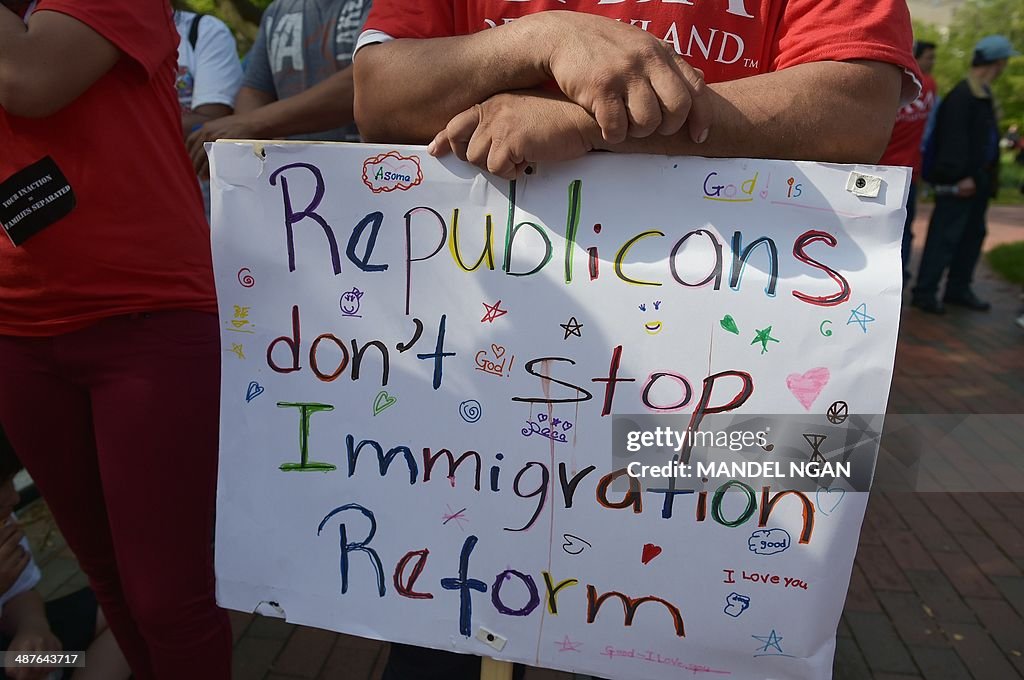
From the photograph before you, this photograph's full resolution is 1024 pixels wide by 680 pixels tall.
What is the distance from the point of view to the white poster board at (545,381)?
3.47 feet

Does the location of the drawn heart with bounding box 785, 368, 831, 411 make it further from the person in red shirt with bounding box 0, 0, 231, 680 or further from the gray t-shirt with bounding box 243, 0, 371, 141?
the gray t-shirt with bounding box 243, 0, 371, 141

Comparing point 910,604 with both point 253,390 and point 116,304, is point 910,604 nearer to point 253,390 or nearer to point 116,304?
point 253,390

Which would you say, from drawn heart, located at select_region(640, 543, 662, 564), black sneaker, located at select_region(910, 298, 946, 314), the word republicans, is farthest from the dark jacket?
drawn heart, located at select_region(640, 543, 662, 564)

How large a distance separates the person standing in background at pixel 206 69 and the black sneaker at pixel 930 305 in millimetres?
5422

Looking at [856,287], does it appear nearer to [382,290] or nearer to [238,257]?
[382,290]

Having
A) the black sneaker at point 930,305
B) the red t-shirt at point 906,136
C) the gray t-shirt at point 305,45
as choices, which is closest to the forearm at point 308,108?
the gray t-shirt at point 305,45

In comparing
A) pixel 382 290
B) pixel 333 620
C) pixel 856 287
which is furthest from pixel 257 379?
pixel 856 287

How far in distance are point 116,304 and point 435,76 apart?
740 mm

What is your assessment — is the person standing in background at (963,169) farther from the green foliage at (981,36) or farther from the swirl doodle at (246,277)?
the green foliage at (981,36)

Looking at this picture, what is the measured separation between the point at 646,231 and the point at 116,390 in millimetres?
1007

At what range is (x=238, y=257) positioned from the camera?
1196mm

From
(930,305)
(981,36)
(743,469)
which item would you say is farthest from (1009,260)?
(981,36)

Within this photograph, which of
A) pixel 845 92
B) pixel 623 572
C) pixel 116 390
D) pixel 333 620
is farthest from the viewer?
pixel 116 390

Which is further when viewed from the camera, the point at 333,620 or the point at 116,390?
the point at 116,390
